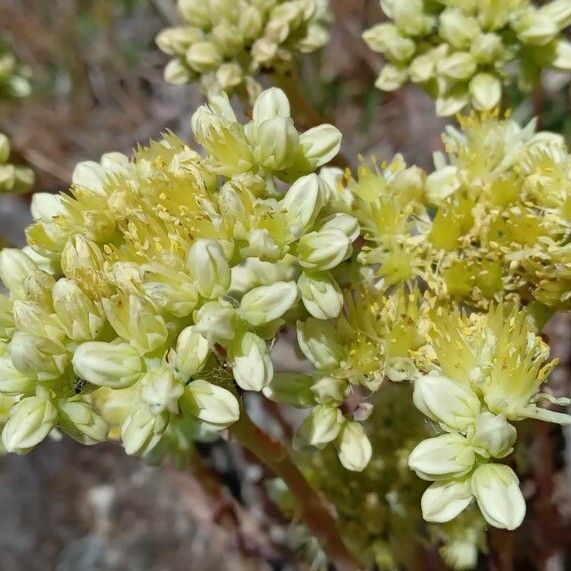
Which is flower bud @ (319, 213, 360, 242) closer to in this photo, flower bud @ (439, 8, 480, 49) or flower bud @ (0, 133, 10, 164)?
flower bud @ (439, 8, 480, 49)

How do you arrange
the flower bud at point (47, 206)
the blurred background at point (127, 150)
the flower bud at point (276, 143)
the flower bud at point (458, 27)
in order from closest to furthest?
the flower bud at point (276, 143), the flower bud at point (47, 206), the flower bud at point (458, 27), the blurred background at point (127, 150)

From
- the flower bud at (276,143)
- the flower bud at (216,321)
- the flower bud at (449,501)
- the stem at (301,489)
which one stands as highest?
the flower bud at (276,143)

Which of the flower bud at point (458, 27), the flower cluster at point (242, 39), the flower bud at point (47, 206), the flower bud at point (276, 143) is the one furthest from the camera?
the flower cluster at point (242, 39)

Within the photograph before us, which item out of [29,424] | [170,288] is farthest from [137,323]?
[29,424]

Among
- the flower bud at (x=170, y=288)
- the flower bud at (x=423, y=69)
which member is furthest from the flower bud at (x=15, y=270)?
the flower bud at (x=423, y=69)

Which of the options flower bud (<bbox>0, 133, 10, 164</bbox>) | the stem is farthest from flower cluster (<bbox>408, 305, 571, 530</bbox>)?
flower bud (<bbox>0, 133, 10, 164</bbox>)

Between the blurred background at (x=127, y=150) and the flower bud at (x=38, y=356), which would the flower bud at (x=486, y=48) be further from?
the flower bud at (x=38, y=356)

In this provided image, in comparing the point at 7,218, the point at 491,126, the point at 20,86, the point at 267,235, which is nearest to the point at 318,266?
the point at 267,235
